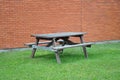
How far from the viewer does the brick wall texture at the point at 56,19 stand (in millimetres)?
11508

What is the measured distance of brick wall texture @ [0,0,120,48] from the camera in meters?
11.5

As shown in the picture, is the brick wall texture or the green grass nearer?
the green grass

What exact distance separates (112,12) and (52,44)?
16.8ft

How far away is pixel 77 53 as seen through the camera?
441 inches

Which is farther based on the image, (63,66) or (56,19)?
(56,19)

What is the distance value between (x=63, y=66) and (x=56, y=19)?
4.13 meters

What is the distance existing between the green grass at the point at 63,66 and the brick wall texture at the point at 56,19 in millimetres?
763

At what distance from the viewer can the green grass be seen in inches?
297

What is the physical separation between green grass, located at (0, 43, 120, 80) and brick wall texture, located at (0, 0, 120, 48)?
0.76 m

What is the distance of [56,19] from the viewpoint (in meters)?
12.6

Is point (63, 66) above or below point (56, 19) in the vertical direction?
below


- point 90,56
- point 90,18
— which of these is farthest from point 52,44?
point 90,18

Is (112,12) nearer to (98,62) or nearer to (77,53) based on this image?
(77,53)

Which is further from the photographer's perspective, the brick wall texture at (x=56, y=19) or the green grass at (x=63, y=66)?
the brick wall texture at (x=56, y=19)
